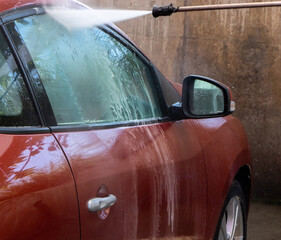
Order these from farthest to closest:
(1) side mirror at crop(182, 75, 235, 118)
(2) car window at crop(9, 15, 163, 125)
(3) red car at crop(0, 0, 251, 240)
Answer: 1. (1) side mirror at crop(182, 75, 235, 118)
2. (2) car window at crop(9, 15, 163, 125)
3. (3) red car at crop(0, 0, 251, 240)

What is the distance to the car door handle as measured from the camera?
1986mm

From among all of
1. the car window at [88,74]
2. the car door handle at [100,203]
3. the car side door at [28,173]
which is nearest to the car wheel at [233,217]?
the car window at [88,74]

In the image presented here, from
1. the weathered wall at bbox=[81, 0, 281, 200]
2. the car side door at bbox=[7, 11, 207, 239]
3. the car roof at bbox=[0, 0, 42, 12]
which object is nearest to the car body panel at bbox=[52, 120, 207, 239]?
the car side door at bbox=[7, 11, 207, 239]

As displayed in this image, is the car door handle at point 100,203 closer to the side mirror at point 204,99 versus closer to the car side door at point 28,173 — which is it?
the car side door at point 28,173

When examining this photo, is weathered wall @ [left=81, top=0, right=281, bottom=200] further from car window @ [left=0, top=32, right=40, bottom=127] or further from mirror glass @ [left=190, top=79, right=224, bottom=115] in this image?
car window @ [left=0, top=32, right=40, bottom=127]

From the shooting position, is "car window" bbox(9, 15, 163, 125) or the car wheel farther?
the car wheel

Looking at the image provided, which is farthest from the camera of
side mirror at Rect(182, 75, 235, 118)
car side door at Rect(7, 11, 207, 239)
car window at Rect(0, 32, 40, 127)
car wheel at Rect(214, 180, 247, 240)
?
car wheel at Rect(214, 180, 247, 240)

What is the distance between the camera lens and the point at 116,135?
2.38m

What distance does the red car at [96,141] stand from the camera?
181 cm

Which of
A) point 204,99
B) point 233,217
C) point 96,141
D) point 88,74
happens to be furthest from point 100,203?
point 233,217

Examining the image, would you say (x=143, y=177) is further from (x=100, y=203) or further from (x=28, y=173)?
(x=28, y=173)

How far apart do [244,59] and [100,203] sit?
5.34 meters

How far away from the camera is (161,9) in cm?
413

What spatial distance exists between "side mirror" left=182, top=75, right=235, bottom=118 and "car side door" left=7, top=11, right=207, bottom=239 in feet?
0.42
